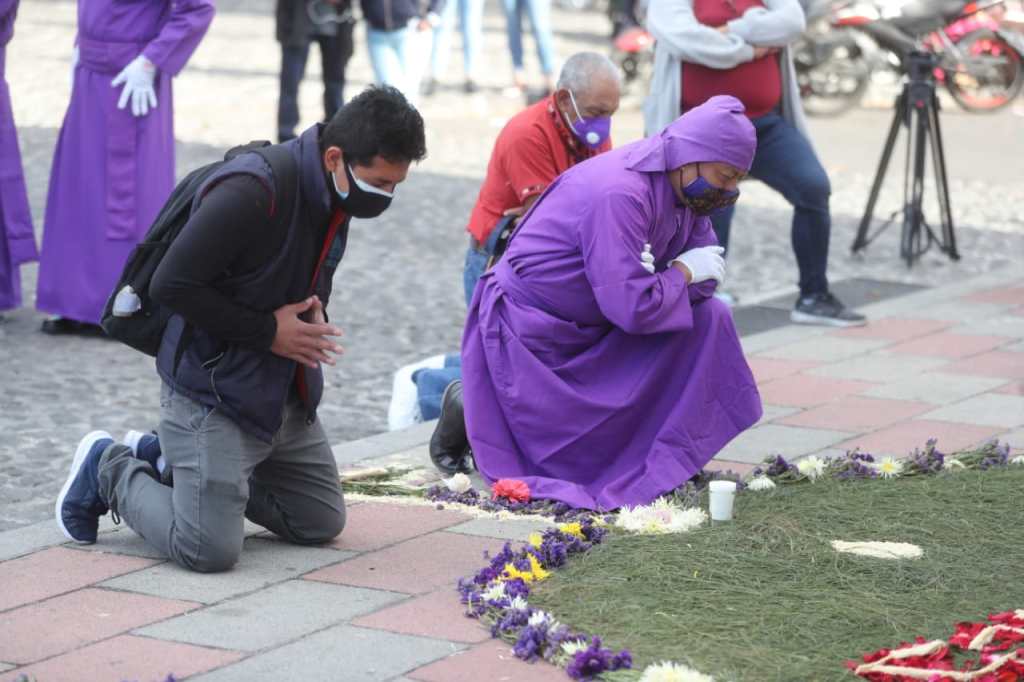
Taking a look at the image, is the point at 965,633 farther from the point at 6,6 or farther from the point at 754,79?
the point at 6,6

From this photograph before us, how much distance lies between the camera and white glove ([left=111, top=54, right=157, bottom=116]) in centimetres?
714

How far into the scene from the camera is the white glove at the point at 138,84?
7141 mm

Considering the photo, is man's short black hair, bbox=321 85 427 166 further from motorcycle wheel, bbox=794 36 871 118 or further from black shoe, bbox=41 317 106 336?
motorcycle wheel, bbox=794 36 871 118

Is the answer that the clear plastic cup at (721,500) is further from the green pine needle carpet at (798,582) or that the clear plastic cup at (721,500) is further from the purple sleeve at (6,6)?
the purple sleeve at (6,6)

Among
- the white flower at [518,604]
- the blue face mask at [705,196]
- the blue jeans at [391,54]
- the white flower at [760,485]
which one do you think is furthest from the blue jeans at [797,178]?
the blue jeans at [391,54]

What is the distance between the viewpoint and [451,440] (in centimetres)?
534

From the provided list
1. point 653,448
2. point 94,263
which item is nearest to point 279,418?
point 653,448

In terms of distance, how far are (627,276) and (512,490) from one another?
27.1 inches

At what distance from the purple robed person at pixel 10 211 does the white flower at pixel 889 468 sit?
390 centimetres

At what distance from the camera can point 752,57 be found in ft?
24.0

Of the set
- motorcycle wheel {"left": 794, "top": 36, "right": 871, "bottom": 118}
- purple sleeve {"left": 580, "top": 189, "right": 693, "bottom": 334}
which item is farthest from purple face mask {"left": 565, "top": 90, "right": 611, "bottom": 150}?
motorcycle wheel {"left": 794, "top": 36, "right": 871, "bottom": 118}

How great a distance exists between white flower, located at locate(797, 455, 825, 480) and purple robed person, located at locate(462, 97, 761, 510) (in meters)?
0.24

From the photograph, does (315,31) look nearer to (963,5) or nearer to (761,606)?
(963,5)

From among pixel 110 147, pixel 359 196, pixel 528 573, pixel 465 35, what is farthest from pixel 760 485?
pixel 465 35
